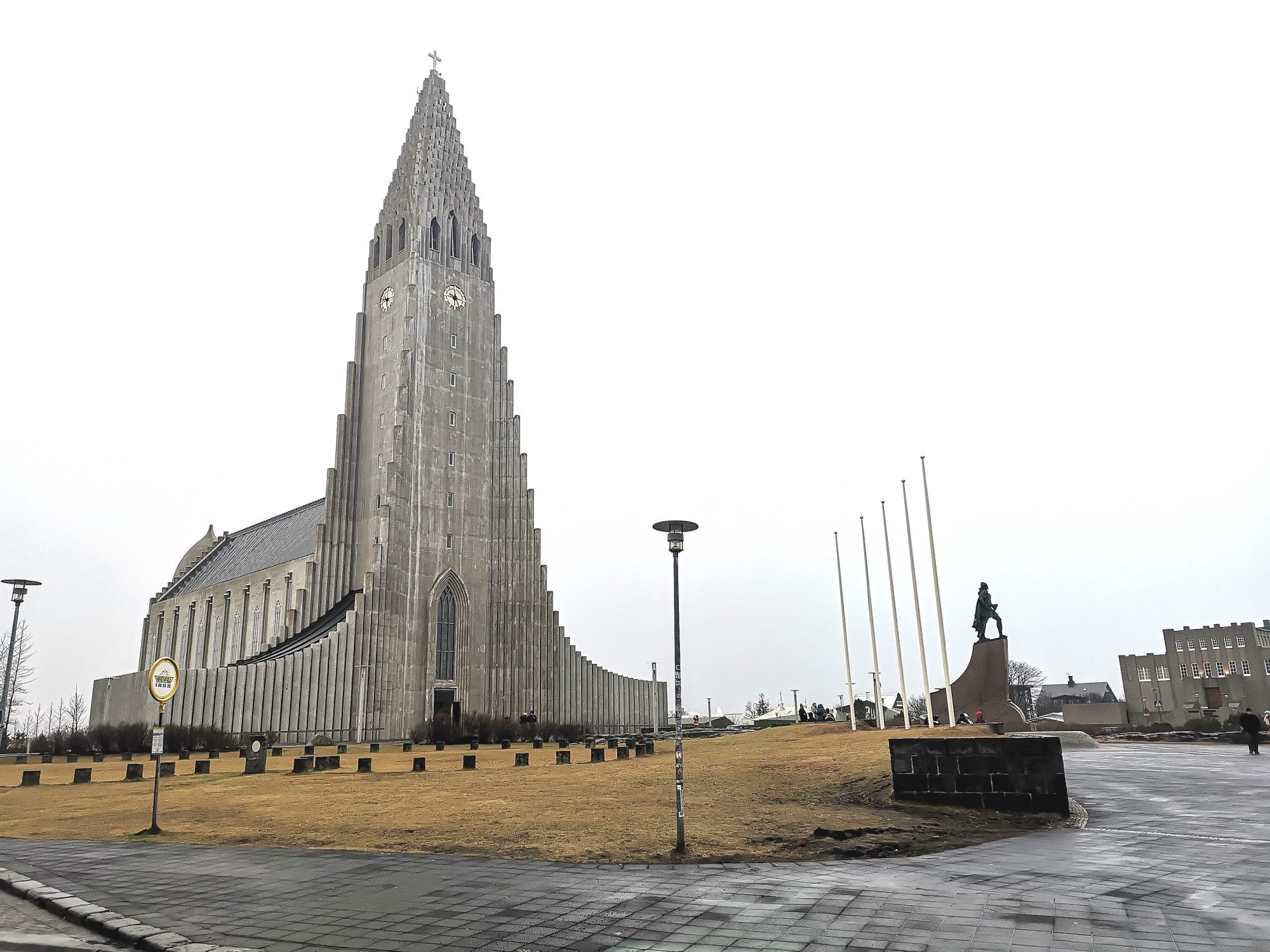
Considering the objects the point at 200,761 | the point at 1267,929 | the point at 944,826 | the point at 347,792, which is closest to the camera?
the point at 1267,929

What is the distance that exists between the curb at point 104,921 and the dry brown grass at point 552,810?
4030mm

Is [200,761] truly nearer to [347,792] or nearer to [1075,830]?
[347,792]

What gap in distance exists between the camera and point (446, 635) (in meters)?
66.8

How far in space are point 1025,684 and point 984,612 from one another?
79.0m

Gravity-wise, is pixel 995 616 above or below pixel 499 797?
above

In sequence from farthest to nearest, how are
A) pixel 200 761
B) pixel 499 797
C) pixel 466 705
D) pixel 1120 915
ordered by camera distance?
pixel 466 705 → pixel 200 761 → pixel 499 797 → pixel 1120 915

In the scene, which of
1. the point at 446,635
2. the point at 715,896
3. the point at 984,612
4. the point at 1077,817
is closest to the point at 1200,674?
the point at 984,612

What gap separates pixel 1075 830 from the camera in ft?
45.5

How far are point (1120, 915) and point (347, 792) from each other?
18.3 m

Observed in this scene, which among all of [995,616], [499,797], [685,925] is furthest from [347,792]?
[995,616]

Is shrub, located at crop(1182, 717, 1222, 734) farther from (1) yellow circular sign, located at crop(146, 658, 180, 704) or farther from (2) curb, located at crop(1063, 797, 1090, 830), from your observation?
(1) yellow circular sign, located at crop(146, 658, 180, 704)

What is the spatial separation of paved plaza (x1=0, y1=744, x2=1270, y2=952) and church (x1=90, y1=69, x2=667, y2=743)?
48.0m

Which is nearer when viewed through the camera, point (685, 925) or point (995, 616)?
point (685, 925)

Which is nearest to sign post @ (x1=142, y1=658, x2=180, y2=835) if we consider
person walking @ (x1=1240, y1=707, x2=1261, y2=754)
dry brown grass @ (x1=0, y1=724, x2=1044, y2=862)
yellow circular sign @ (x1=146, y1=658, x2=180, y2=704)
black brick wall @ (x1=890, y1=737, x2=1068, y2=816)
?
yellow circular sign @ (x1=146, y1=658, x2=180, y2=704)
